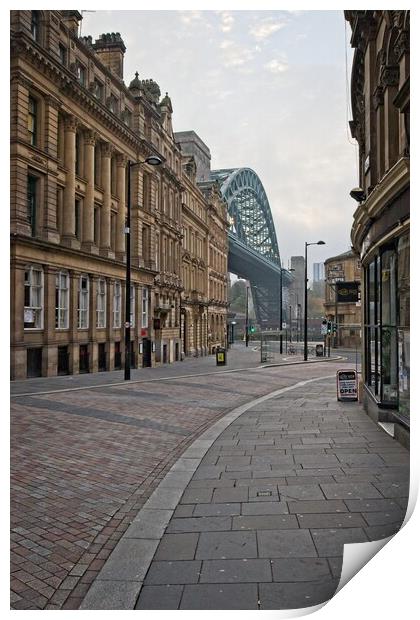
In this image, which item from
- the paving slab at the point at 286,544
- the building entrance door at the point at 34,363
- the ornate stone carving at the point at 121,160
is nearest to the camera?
the paving slab at the point at 286,544

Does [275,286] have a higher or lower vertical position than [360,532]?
higher

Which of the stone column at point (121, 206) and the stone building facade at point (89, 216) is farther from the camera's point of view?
the stone column at point (121, 206)

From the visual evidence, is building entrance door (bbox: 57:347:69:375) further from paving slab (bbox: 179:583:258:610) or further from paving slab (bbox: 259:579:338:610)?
paving slab (bbox: 259:579:338:610)

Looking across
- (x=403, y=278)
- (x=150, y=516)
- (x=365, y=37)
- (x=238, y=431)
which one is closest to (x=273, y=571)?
(x=150, y=516)

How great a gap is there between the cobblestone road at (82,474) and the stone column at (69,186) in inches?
307

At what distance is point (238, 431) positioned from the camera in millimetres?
9352

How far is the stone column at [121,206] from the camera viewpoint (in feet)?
82.8

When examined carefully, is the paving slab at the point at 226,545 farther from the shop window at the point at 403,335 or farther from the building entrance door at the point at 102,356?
the building entrance door at the point at 102,356

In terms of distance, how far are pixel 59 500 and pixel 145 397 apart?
9.18m

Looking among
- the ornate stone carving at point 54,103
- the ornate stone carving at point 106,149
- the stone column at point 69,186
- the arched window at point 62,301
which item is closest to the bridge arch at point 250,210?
the ornate stone carving at point 106,149

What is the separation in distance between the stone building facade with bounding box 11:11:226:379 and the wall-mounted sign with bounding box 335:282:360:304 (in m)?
7.36

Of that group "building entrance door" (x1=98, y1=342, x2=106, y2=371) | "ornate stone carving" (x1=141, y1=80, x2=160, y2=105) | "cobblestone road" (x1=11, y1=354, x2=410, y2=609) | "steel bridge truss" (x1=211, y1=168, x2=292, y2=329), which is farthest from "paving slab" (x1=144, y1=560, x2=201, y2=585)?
"steel bridge truss" (x1=211, y1=168, x2=292, y2=329)

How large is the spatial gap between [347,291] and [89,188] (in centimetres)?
1328
